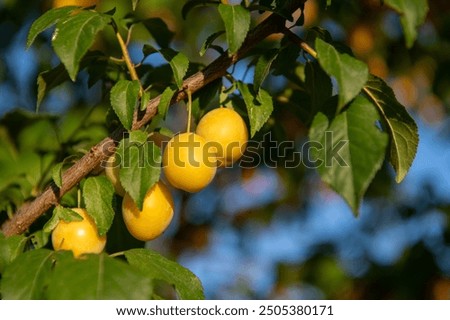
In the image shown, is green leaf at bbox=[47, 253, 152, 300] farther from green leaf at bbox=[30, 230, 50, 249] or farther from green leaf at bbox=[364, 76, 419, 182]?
green leaf at bbox=[364, 76, 419, 182]

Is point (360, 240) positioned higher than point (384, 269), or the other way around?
point (384, 269)

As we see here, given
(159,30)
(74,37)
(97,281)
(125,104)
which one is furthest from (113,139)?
(159,30)

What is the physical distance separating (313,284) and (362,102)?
1.62m

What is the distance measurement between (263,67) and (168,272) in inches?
13.6

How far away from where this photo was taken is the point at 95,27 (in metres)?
0.99

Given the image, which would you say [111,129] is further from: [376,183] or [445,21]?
[376,183]

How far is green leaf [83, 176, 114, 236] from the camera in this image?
1053mm

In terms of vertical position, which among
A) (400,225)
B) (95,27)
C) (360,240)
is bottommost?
(360,240)

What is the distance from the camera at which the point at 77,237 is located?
106 centimetres

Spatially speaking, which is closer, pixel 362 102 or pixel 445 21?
pixel 362 102

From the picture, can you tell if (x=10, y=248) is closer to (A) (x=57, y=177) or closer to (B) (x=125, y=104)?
(A) (x=57, y=177)

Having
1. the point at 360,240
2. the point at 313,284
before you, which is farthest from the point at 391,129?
the point at 360,240

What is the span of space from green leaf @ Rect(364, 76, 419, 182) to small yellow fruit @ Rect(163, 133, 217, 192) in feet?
0.92

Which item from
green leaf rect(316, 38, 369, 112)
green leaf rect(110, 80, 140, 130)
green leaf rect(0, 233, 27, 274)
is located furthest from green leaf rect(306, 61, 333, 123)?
green leaf rect(0, 233, 27, 274)
